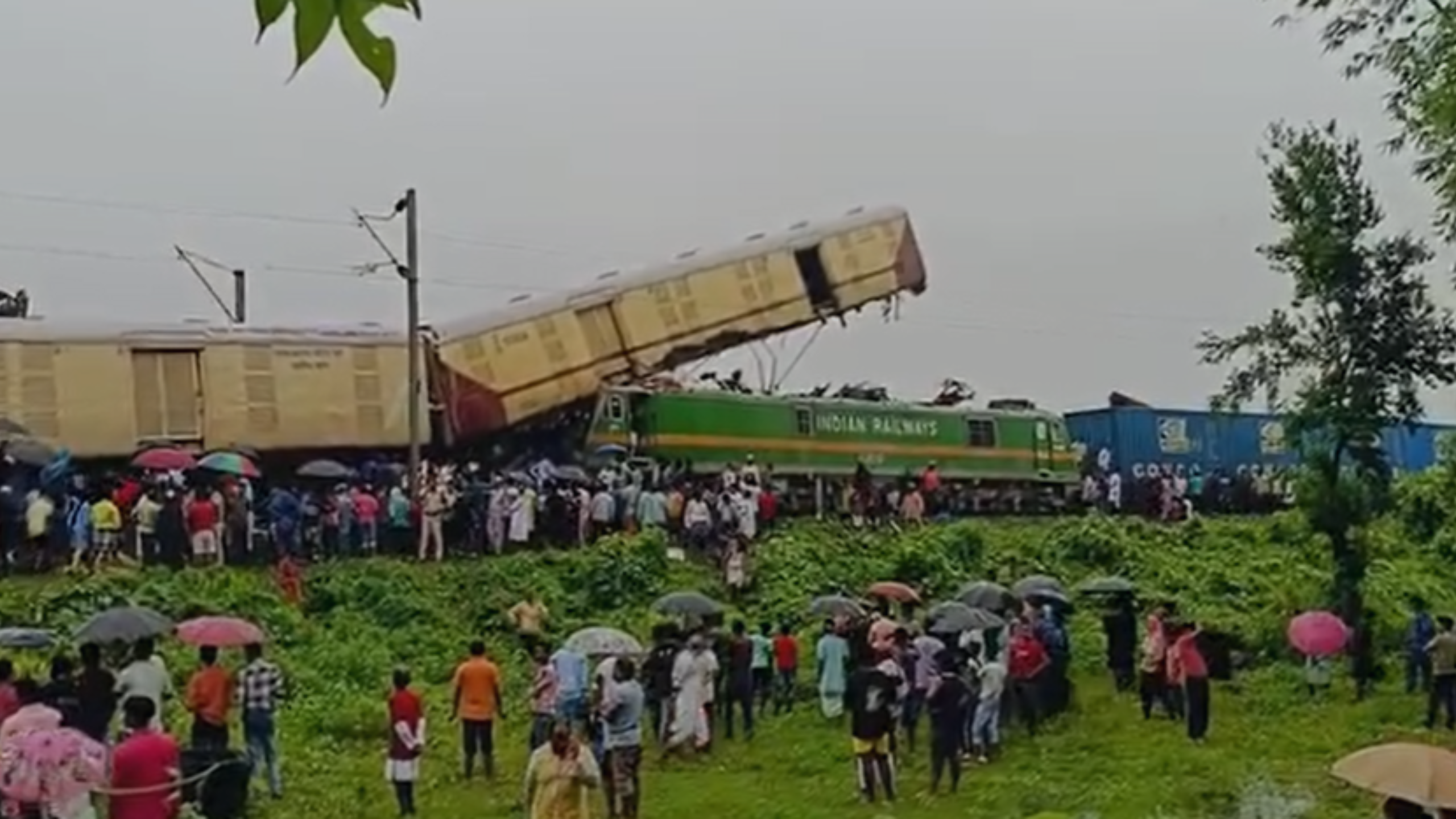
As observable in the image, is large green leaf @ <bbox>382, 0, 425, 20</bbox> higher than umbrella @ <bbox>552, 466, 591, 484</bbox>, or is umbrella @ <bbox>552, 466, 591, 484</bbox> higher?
umbrella @ <bbox>552, 466, 591, 484</bbox>

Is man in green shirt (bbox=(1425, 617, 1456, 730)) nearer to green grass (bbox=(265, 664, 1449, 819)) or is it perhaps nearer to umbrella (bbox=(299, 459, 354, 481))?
green grass (bbox=(265, 664, 1449, 819))

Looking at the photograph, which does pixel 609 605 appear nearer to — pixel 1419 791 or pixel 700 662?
pixel 700 662

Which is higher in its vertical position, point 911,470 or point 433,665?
point 911,470

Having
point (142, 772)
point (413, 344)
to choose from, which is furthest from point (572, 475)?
point (142, 772)

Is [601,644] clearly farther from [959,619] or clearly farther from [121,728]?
[121,728]

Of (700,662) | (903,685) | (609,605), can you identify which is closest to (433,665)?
(609,605)

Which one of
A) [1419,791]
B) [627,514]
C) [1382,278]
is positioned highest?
[1382,278]

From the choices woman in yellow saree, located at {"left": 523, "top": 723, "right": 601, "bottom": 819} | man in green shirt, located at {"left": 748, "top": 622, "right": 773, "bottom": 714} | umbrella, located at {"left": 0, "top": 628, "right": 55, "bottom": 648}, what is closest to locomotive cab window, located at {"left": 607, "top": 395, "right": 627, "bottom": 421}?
man in green shirt, located at {"left": 748, "top": 622, "right": 773, "bottom": 714}

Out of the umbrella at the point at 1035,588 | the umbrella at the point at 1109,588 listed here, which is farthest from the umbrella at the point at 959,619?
the umbrella at the point at 1109,588

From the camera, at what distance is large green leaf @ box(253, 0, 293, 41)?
1.94m

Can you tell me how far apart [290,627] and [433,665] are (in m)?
1.74

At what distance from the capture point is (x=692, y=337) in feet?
112

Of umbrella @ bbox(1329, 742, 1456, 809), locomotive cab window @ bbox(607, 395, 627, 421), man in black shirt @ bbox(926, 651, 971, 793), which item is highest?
locomotive cab window @ bbox(607, 395, 627, 421)

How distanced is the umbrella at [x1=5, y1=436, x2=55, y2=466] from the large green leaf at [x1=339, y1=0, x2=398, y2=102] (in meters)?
24.4
